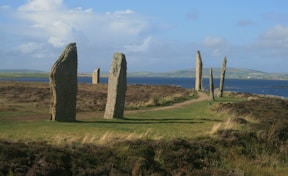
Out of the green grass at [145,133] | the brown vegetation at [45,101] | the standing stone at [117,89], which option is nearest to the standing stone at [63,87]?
the green grass at [145,133]

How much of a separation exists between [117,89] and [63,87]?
11.7 feet

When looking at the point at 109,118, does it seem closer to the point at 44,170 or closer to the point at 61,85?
the point at 61,85

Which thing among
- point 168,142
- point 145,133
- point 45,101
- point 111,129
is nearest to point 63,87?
point 111,129

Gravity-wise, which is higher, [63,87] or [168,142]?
[63,87]

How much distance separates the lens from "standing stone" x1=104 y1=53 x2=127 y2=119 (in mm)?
26922

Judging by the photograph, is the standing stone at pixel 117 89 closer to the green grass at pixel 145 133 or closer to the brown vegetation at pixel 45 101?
the green grass at pixel 145 133

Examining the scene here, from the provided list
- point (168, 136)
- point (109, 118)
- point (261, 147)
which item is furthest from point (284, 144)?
point (109, 118)

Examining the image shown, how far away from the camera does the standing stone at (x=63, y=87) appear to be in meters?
24.5

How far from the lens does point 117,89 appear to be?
2691 cm

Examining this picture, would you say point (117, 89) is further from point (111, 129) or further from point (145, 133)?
point (145, 133)

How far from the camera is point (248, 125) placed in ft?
75.7

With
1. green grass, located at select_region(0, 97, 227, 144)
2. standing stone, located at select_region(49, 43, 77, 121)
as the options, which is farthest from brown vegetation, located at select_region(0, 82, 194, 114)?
standing stone, located at select_region(49, 43, 77, 121)

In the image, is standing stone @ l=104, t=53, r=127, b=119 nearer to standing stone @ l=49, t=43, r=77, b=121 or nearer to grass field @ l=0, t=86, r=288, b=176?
grass field @ l=0, t=86, r=288, b=176

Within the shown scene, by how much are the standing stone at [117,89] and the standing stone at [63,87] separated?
107 inches
